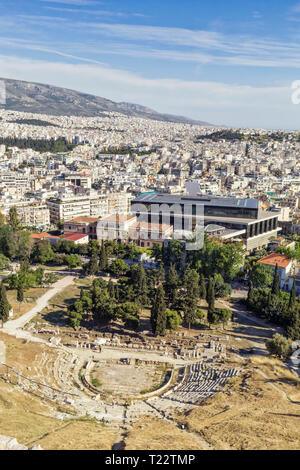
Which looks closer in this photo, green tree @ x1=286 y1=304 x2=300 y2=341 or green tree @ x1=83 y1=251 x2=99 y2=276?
green tree @ x1=286 y1=304 x2=300 y2=341

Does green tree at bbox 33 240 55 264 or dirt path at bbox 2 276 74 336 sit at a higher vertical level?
green tree at bbox 33 240 55 264

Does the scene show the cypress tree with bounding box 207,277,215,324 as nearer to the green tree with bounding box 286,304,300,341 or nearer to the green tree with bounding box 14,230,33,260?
the green tree with bounding box 286,304,300,341

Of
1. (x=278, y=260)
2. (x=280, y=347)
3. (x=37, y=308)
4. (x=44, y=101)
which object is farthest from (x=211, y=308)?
(x=44, y=101)

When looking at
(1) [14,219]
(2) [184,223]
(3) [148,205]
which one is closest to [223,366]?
(2) [184,223]

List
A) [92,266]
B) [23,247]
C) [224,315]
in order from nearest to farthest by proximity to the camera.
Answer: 1. [224,315]
2. [92,266]
3. [23,247]

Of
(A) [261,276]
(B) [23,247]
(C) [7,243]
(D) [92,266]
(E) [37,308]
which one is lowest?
(E) [37,308]

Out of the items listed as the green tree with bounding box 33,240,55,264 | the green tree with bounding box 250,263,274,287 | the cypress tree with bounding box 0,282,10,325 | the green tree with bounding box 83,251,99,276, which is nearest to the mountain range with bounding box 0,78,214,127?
the green tree with bounding box 33,240,55,264

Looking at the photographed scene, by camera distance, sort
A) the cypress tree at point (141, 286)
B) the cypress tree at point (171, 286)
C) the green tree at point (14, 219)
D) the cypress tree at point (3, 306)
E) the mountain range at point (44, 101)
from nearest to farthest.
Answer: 1. the cypress tree at point (3, 306)
2. the cypress tree at point (141, 286)
3. the cypress tree at point (171, 286)
4. the green tree at point (14, 219)
5. the mountain range at point (44, 101)

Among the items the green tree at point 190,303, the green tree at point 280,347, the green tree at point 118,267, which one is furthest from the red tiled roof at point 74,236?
the green tree at point 280,347

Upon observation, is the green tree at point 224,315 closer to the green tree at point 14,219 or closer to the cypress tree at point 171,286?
the cypress tree at point 171,286

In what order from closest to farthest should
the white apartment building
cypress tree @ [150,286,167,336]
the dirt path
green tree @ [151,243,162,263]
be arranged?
1. cypress tree @ [150,286,167,336]
2. the dirt path
3. green tree @ [151,243,162,263]
4. the white apartment building

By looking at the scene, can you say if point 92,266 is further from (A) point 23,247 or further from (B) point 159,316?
(B) point 159,316

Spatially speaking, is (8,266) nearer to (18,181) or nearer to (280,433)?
(280,433)
